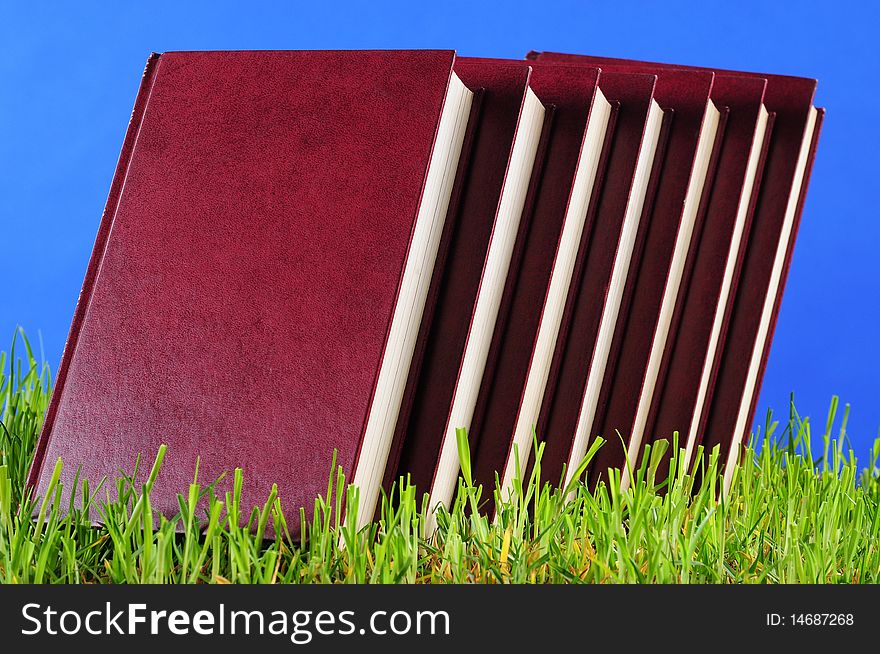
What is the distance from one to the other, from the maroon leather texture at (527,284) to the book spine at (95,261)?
34 centimetres

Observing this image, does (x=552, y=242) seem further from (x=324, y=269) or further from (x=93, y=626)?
(x=93, y=626)

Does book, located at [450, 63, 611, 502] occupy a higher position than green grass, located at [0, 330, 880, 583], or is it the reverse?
book, located at [450, 63, 611, 502]

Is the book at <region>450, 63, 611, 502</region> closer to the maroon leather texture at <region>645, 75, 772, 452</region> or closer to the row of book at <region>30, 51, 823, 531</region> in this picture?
the row of book at <region>30, 51, 823, 531</region>

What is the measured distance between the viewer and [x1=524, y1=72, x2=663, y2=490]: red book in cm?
84

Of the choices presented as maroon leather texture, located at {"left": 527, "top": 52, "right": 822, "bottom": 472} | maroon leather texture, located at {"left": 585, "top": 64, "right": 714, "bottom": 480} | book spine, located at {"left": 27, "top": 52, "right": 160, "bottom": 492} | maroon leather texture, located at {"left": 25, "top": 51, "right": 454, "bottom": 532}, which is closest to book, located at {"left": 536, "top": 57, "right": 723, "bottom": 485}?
maroon leather texture, located at {"left": 585, "top": 64, "right": 714, "bottom": 480}

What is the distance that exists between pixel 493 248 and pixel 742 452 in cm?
43

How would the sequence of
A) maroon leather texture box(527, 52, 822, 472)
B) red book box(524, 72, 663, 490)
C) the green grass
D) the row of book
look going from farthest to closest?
maroon leather texture box(527, 52, 822, 472), red book box(524, 72, 663, 490), the row of book, the green grass

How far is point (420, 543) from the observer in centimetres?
69

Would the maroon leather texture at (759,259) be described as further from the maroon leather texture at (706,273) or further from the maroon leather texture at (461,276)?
the maroon leather texture at (461,276)

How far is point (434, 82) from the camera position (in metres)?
0.74

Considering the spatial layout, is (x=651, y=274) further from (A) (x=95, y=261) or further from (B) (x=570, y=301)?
(A) (x=95, y=261)

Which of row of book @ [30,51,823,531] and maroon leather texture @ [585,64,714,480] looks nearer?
row of book @ [30,51,823,531]

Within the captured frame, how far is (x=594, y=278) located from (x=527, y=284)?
0.08 meters

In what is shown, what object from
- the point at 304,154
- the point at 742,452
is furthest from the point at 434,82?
the point at 742,452
